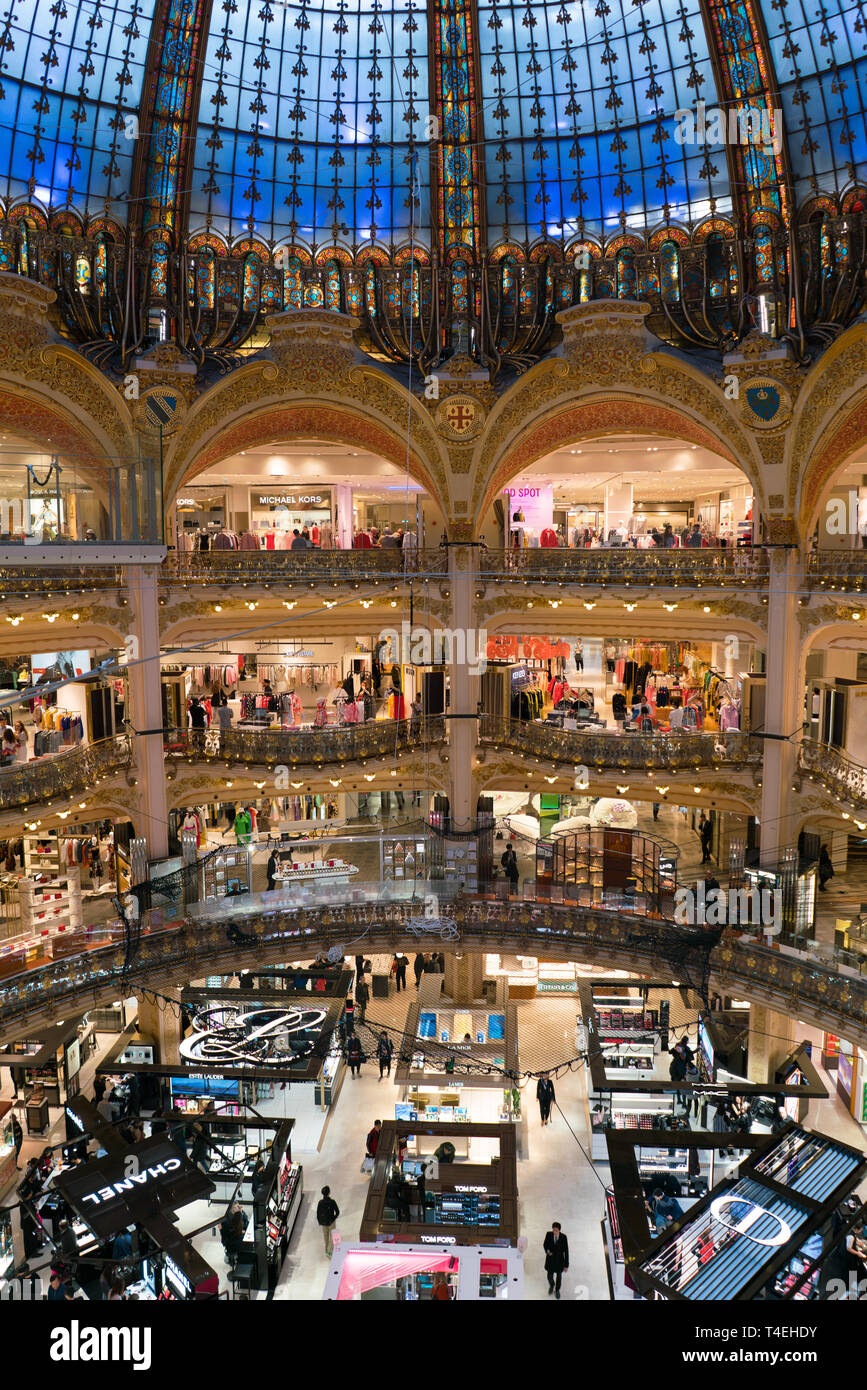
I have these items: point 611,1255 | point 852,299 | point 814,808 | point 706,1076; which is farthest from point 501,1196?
point 852,299

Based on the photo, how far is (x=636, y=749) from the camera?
85.6 feet

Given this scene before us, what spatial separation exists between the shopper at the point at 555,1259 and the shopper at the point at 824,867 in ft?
41.0

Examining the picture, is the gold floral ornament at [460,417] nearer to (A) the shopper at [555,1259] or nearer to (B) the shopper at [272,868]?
(B) the shopper at [272,868]

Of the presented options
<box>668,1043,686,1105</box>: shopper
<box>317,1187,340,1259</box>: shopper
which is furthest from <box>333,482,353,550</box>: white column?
<box>317,1187,340,1259</box>: shopper

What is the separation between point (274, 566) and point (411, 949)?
10.3 metres

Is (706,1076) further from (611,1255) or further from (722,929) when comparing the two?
(611,1255)

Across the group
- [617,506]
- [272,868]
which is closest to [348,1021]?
[272,868]

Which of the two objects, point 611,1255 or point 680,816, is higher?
point 680,816

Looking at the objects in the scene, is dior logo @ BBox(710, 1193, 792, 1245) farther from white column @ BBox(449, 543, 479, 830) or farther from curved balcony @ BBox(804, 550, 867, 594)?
white column @ BBox(449, 543, 479, 830)

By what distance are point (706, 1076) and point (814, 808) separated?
697 centimetres

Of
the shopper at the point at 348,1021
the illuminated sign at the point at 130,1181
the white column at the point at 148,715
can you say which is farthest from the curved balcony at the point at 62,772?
the illuminated sign at the point at 130,1181

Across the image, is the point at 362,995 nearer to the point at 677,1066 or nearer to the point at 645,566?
the point at 677,1066

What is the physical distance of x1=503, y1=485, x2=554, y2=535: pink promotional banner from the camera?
32.1m
